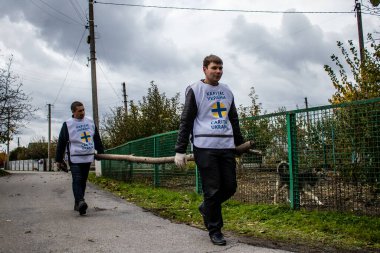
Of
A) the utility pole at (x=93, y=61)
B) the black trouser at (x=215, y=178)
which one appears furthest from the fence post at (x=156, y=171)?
the utility pole at (x=93, y=61)

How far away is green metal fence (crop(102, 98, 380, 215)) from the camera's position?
205 inches

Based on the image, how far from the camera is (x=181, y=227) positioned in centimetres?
534

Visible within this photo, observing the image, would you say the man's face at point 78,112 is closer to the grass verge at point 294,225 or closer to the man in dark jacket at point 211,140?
the grass verge at point 294,225

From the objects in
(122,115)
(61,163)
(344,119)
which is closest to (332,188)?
(344,119)

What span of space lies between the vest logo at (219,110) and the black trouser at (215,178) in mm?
386

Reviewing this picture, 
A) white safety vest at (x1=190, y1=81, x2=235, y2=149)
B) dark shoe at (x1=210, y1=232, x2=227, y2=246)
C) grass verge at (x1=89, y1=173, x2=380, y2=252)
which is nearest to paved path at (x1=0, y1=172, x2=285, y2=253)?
dark shoe at (x1=210, y1=232, x2=227, y2=246)

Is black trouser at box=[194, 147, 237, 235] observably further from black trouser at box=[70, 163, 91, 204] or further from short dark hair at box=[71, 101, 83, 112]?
short dark hair at box=[71, 101, 83, 112]

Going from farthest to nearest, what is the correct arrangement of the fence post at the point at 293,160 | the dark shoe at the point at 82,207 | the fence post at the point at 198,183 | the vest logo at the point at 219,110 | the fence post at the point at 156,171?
the fence post at the point at 156,171, the fence post at the point at 198,183, the dark shoe at the point at 82,207, the fence post at the point at 293,160, the vest logo at the point at 219,110

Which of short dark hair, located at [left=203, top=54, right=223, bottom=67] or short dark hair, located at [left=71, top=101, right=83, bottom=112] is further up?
short dark hair, located at [left=203, top=54, right=223, bottom=67]

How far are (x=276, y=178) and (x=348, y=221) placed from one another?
146 centimetres

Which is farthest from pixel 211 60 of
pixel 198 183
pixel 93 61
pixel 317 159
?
pixel 93 61

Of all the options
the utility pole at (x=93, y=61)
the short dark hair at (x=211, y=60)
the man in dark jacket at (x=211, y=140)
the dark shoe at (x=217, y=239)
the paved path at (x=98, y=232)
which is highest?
the utility pole at (x=93, y=61)

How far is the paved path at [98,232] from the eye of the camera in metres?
4.23

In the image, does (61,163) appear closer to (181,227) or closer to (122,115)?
(181,227)
